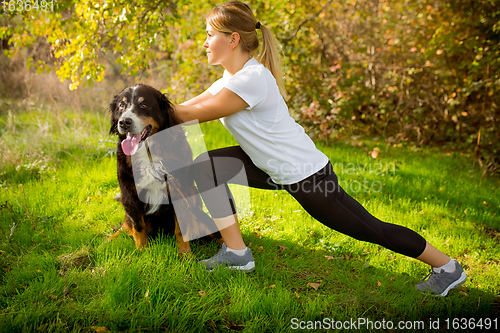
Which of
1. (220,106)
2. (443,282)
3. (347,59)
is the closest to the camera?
(220,106)

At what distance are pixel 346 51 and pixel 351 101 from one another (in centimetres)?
186

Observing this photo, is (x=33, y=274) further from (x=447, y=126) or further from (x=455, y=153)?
(x=447, y=126)

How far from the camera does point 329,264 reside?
2.49 m

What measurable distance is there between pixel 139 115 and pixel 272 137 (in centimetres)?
89

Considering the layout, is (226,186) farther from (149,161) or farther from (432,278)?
(432,278)

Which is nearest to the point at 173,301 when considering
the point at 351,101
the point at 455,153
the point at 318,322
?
the point at 318,322

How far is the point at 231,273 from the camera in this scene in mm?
2154

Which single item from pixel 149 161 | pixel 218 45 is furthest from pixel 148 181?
pixel 218 45

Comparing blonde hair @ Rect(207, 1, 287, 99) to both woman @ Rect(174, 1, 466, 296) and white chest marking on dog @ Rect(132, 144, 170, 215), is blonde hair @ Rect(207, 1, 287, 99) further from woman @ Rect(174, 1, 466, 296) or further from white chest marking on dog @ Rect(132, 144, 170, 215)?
white chest marking on dog @ Rect(132, 144, 170, 215)

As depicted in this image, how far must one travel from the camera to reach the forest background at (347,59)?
12.3 feet

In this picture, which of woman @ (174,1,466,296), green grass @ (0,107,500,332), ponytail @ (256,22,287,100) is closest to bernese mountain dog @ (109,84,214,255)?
woman @ (174,1,466,296)

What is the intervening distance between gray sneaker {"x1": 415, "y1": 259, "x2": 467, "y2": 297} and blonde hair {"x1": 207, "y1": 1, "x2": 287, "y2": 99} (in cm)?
167

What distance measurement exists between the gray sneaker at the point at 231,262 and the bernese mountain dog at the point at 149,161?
0.71ft

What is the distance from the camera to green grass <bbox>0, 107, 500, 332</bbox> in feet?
5.81
